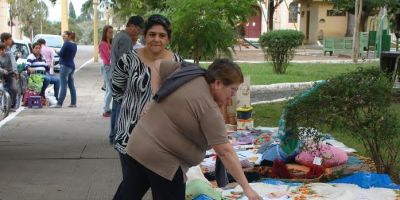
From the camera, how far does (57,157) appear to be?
812cm

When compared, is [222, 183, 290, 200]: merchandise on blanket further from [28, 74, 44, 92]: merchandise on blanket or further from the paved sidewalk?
[28, 74, 44, 92]: merchandise on blanket

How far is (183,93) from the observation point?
362 centimetres

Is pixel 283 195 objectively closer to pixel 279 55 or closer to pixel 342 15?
pixel 279 55

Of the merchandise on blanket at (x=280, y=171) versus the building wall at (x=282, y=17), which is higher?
the building wall at (x=282, y=17)

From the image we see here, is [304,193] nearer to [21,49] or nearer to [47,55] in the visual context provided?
[47,55]

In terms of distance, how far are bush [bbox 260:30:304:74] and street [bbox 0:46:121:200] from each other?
7.81 meters

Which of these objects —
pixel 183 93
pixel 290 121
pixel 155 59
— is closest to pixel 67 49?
pixel 290 121

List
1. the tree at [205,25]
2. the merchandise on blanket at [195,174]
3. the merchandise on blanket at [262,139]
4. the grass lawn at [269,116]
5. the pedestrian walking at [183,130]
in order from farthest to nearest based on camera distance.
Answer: the tree at [205,25] < the grass lawn at [269,116] < the merchandise on blanket at [262,139] < the merchandise on blanket at [195,174] < the pedestrian walking at [183,130]

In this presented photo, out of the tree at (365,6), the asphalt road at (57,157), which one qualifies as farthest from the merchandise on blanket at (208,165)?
the tree at (365,6)

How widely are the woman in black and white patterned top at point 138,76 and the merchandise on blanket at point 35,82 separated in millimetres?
9377

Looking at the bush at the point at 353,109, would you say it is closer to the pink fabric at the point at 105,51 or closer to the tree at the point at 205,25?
the tree at the point at 205,25

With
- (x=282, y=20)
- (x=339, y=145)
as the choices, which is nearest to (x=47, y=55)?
(x=339, y=145)

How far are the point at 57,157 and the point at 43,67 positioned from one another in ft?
22.3

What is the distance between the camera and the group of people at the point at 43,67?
12906mm
